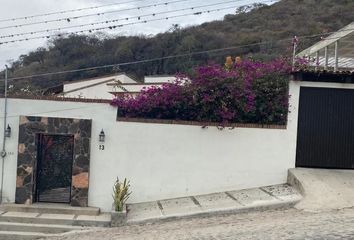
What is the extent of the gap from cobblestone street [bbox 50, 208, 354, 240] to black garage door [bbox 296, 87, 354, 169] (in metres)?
3.59

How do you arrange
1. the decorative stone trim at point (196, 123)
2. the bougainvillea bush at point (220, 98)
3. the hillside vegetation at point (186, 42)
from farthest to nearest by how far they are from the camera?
the hillside vegetation at point (186, 42), the decorative stone trim at point (196, 123), the bougainvillea bush at point (220, 98)

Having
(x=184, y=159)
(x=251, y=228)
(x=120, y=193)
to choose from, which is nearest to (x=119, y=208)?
(x=120, y=193)

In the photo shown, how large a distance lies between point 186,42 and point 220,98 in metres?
27.6

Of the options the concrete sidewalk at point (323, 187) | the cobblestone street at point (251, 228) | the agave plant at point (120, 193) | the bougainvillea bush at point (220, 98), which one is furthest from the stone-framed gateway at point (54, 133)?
the concrete sidewalk at point (323, 187)

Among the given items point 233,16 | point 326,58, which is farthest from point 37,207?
point 233,16

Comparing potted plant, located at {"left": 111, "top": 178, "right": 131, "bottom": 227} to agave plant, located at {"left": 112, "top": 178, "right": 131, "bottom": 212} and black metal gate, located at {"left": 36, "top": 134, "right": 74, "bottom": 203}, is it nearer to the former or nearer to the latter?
agave plant, located at {"left": 112, "top": 178, "right": 131, "bottom": 212}

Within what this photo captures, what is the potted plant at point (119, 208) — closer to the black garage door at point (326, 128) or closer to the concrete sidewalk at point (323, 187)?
the concrete sidewalk at point (323, 187)

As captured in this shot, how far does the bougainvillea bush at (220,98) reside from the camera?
14102mm

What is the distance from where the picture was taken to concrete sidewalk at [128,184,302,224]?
38.7 ft

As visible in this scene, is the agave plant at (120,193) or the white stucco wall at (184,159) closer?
the agave plant at (120,193)

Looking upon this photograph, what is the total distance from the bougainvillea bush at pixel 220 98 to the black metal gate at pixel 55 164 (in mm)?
2134

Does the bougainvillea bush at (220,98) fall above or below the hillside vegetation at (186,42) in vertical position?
below

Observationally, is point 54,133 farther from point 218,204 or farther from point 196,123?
point 218,204

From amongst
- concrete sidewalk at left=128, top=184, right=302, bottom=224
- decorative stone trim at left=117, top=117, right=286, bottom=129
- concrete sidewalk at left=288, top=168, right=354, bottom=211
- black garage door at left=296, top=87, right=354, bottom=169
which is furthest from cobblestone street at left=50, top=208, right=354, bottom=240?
black garage door at left=296, top=87, right=354, bottom=169
